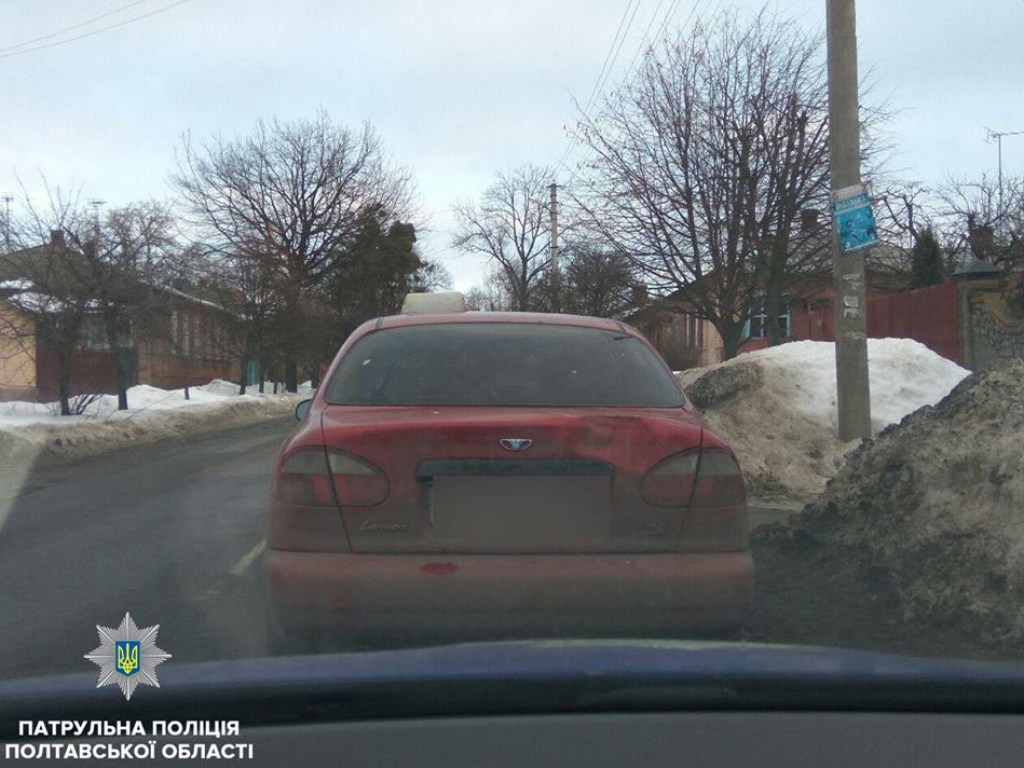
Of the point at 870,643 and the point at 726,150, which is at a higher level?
the point at 726,150

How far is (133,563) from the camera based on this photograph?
275 inches

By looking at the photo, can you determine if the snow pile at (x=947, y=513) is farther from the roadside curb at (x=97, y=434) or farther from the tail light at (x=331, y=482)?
the roadside curb at (x=97, y=434)

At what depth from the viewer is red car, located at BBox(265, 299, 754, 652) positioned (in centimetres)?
370

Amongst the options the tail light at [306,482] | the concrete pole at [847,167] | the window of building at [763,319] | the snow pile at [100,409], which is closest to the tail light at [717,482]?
the tail light at [306,482]

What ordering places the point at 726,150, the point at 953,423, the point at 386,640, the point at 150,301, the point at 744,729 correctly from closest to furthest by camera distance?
the point at 744,729 < the point at 386,640 < the point at 953,423 < the point at 726,150 < the point at 150,301

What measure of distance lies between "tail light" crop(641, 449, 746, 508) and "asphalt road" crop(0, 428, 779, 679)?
84.0 inches

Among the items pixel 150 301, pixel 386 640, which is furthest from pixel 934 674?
pixel 150 301

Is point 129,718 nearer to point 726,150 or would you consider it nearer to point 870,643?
point 870,643

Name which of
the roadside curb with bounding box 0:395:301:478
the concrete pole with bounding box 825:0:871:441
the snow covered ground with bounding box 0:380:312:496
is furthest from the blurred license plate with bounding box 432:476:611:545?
the roadside curb with bounding box 0:395:301:478

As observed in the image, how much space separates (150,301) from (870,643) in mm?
17336

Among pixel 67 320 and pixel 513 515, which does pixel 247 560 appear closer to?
pixel 513 515

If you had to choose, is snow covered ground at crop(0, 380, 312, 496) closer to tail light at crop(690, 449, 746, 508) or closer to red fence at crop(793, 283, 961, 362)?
tail light at crop(690, 449, 746, 508)

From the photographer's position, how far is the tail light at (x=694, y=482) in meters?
3.86

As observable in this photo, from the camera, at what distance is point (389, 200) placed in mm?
46562
